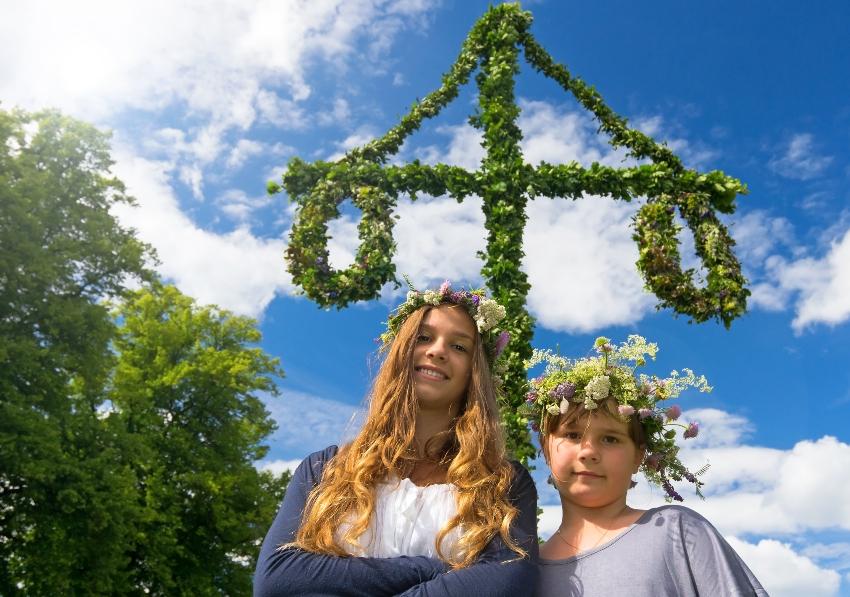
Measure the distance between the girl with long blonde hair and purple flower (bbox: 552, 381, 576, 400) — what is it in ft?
1.11

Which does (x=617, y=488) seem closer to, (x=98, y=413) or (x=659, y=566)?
(x=659, y=566)

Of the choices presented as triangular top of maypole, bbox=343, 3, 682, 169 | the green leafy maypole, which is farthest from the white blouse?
triangular top of maypole, bbox=343, 3, 682, 169

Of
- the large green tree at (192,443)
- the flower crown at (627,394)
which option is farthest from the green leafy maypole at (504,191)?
the large green tree at (192,443)

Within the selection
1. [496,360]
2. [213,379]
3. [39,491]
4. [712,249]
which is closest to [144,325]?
[213,379]

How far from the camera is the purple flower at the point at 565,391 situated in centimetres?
399

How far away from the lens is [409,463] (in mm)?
3689

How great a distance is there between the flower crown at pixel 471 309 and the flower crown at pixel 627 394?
0.35 metres

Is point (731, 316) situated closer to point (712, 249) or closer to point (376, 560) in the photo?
point (712, 249)

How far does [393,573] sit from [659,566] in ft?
3.95

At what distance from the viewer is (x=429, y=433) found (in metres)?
3.84

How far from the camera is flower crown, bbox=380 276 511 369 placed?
4078 mm

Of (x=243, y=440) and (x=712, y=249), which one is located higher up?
(x=243, y=440)

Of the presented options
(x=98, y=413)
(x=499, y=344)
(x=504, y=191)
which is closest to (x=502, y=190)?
(x=504, y=191)

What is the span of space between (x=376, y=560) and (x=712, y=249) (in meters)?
6.09
